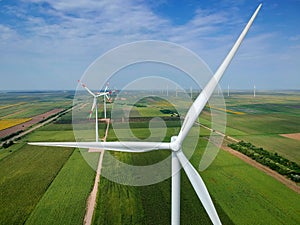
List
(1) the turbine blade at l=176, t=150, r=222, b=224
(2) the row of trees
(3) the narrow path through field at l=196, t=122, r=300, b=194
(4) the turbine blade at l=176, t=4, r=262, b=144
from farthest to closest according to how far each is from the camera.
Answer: (2) the row of trees → (3) the narrow path through field at l=196, t=122, r=300, b=194 → (1) the turbine blade at l=176, t=150, r=222, b=224 → (4) the turbine blade at l=176, t=4, r=262, b=144

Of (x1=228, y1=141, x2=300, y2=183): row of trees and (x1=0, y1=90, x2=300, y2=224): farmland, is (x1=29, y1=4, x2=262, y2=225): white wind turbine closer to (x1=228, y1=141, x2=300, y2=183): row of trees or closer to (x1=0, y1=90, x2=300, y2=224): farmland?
(x1=0, y1=90, x2=300, y2=224): farmland

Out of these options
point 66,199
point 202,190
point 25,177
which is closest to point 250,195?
point 202,190

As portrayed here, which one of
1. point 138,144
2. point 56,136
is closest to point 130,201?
point 138,144

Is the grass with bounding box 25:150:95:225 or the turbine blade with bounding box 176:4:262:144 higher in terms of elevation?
the turbine blade with bounding box 176:4:262:144

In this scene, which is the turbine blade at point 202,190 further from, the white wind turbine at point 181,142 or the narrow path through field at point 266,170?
the narrow path through field at point 266,170

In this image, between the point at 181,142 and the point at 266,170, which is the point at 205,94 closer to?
the point at 181,142

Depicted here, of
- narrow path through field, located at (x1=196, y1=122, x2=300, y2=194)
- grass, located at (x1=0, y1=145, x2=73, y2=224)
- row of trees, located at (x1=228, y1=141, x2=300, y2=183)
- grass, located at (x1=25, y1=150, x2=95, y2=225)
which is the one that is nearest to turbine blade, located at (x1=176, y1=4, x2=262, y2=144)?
narrow path through field, located at (x1=196, y1=122, x2=300, y2=194)
